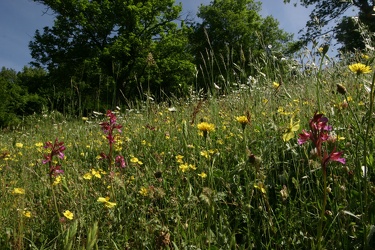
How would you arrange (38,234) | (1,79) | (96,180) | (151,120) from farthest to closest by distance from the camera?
(1,79), (151,120), (96,180), (38,234)

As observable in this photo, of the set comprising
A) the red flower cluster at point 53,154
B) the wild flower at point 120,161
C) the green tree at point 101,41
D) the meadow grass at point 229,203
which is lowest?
the meadow grass at point 229,203

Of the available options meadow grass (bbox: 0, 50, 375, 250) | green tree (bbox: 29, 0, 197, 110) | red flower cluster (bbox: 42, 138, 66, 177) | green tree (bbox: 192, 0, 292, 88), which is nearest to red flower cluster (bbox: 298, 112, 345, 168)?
meadow grass (bbox: 0, 50, 375, 250)

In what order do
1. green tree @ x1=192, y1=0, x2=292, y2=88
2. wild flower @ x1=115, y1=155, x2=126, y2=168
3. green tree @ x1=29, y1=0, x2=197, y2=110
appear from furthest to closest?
1. green tree @ x1=192, y1=0, x2=292, y2=88
2. green tree @ x1=29, y1=0, x2=197, y2=110
3. wild flower @ x1=115, y1=155, x2=126, y2=168

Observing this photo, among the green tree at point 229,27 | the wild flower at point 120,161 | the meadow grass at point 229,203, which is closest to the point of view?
the meadow grass at point 229,203

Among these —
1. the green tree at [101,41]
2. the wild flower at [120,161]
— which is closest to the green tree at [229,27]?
the green tree at [101,41]

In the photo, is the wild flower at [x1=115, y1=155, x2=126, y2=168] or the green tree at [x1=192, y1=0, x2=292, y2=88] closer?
the wild flower at [x1=115, y1=155, x2=126, y2=168]

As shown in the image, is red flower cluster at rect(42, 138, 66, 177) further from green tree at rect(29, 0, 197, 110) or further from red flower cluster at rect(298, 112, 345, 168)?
green tree at rect(29, 0, 197, 110)

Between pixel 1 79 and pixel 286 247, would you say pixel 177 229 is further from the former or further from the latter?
pixel 1 79

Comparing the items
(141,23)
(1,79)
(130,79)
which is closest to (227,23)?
(141,23)

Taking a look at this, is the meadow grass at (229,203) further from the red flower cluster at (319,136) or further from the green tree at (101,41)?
the green tree at (101,41)

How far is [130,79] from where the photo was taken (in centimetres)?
2238

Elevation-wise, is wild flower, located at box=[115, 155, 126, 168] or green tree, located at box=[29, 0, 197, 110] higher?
green tree, located at box=[29, 0, 197, 110]

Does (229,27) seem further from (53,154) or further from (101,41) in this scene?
(53,154)

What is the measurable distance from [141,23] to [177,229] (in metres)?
22.9
